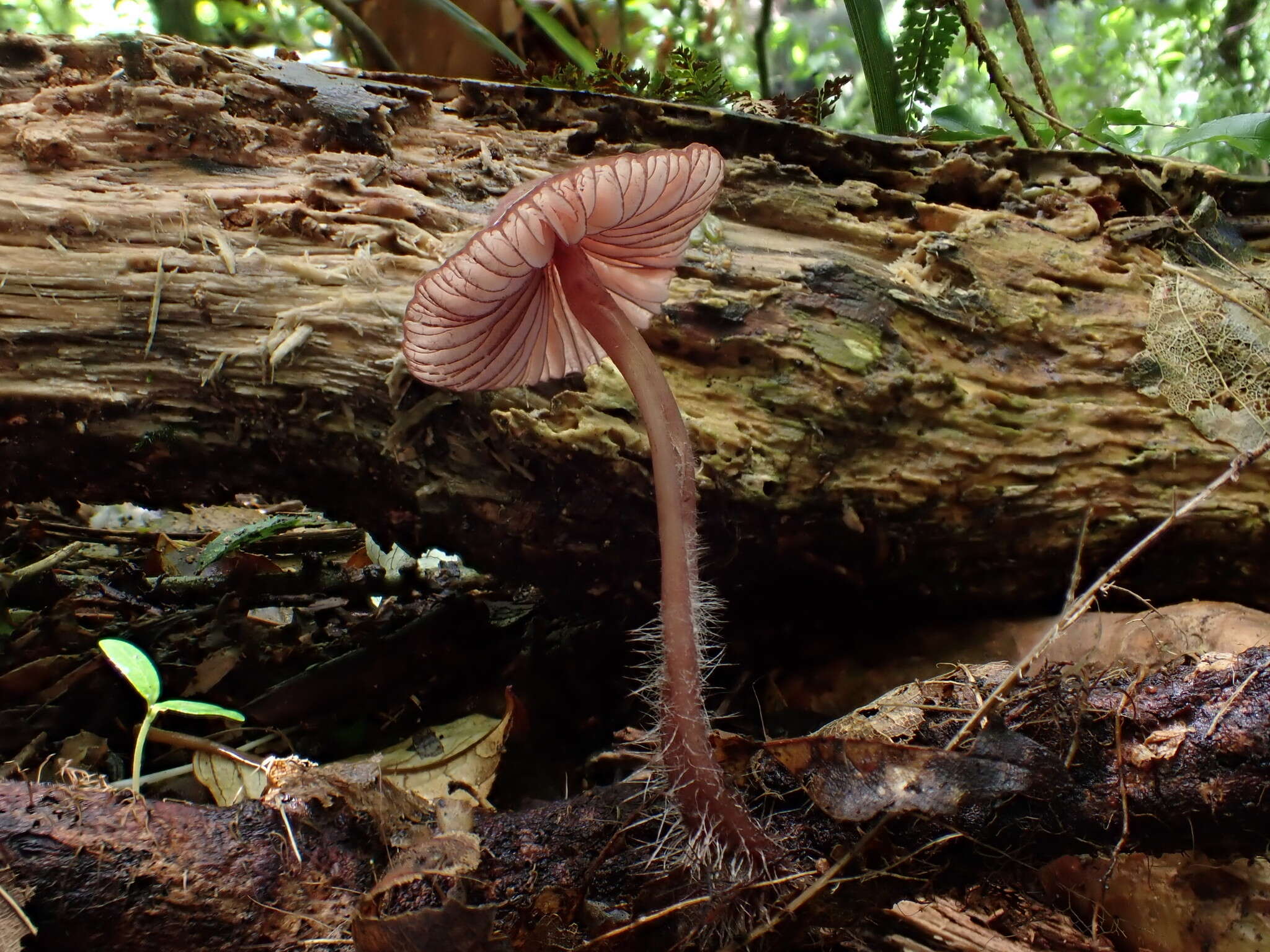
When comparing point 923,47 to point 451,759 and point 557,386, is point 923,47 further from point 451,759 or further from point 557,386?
point 451,759

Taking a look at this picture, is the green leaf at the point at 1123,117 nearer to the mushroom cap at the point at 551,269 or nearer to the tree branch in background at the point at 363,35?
the mushroom cap at the point at 551,269

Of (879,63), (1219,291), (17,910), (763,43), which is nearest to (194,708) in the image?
(17,910)

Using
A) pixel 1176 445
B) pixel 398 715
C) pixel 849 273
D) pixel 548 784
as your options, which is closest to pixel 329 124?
pixel 849 273

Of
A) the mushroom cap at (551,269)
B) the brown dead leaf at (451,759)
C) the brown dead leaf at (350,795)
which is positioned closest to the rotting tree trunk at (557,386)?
the mushroom cap at (551,269)

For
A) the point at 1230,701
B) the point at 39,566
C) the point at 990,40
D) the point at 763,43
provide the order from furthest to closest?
the point at 990,40
the point at 763,43
the point at 39,566
the point at 1230,701

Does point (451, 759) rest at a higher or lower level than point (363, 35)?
lower

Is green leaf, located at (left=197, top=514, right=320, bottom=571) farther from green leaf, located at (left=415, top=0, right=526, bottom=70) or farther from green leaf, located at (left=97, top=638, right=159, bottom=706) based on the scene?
green leaf, located at (left=415, top=0, right=526, bottom=70)

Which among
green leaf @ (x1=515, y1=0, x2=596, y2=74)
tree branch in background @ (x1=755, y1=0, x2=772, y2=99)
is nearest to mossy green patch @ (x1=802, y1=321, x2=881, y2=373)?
green leaf @ (x1=515, y1=0, x2=596, y2=74)
